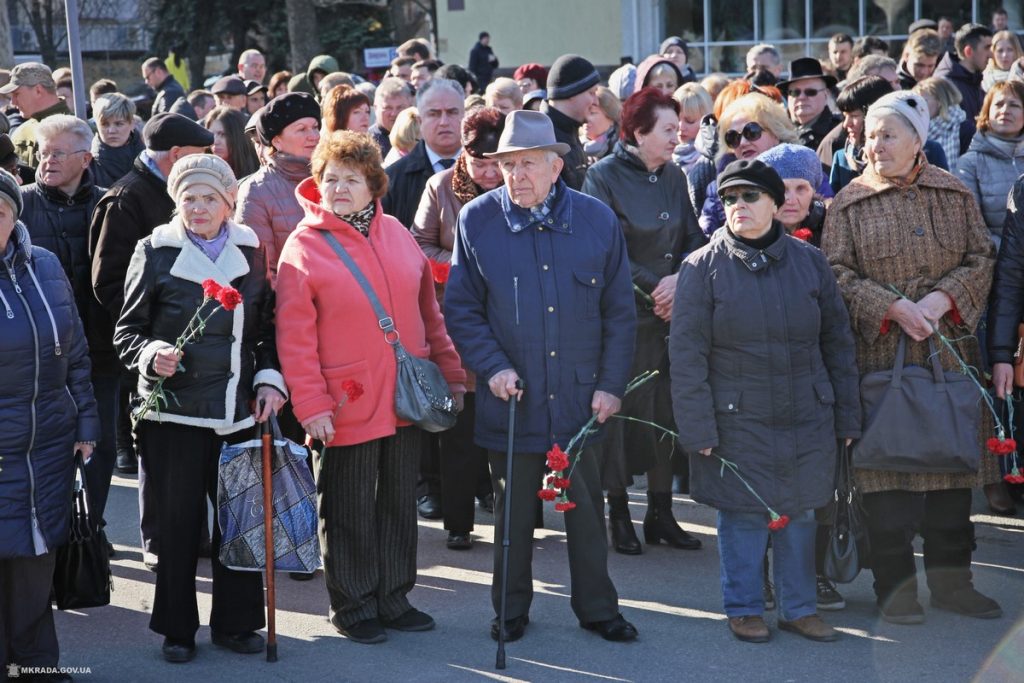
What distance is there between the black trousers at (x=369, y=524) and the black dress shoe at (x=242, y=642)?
349 mm

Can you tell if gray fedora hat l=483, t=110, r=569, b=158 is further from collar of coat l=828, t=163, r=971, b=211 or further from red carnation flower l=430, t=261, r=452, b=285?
collar of coat l=828, t=163, r=971, b=211

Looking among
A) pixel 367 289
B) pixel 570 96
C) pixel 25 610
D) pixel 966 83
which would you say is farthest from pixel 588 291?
pixel 966 83

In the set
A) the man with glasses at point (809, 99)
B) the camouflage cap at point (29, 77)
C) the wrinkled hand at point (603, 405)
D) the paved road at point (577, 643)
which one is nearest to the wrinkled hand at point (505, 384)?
the wrinkled hand at point (603, 405)

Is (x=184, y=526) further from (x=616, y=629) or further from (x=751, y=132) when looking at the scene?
(x=751, y=132)

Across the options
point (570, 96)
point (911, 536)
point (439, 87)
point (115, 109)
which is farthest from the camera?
point (115, 109)

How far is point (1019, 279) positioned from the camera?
596 centimetres

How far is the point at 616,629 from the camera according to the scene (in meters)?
5.60

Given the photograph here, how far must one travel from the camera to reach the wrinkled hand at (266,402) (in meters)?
5.42

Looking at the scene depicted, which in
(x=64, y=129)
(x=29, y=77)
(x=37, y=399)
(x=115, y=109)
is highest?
(x=29, y=77)

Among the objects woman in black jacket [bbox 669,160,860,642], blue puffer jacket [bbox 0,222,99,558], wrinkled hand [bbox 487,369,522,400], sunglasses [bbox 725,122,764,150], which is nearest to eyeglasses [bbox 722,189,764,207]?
woman in black jacket [bbox 669,160,860,642]

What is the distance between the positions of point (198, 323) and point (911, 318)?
2900 millimetres

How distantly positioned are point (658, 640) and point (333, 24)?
29.1m

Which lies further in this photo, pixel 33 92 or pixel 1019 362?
pixel 33 92

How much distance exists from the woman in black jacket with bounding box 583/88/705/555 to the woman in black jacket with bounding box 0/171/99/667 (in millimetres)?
2546
